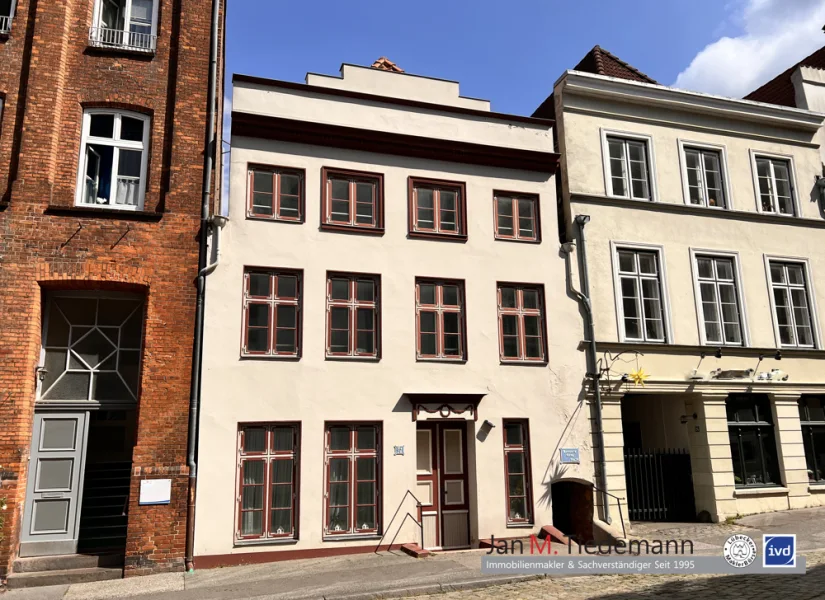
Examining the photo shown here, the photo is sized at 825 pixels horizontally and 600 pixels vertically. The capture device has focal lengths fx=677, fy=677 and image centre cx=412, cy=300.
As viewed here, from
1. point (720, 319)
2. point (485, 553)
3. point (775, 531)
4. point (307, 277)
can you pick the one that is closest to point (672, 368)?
point (720, 319)

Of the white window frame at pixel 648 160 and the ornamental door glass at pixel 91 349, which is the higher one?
the white window frame at pixel 648 160

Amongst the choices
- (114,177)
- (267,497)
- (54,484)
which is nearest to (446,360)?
(267,497)

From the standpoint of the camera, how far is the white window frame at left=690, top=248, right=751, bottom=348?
1684 cm

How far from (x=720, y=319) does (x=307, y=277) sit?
34.5 feet

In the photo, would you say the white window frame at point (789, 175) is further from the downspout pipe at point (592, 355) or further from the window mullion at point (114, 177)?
the window mullion at point (114, 177)

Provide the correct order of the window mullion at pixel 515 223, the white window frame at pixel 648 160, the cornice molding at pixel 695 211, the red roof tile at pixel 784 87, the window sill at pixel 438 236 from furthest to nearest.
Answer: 1. the red roof tile at pixel 784 87
2. the white window frame at pixel 648 160
3. the cornice molding at pixel 695 211
4. the window mullion at pixel 515 223
5. the window sill at pixel 438 236

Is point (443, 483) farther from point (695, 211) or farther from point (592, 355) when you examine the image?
point (695, 211)

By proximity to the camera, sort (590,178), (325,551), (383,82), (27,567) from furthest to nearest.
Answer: (590,178)
(383,82)
(325,551)
(27,567)

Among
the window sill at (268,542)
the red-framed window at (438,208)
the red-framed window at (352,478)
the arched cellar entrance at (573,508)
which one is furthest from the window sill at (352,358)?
the arched cellar entrance at (573,508)

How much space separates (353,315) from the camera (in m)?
14.2

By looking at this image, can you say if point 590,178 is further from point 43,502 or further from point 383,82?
point 43,502

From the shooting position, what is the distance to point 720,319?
56.3ft

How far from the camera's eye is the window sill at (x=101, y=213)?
41.0 feet

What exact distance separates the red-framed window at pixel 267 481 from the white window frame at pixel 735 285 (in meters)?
10.2
